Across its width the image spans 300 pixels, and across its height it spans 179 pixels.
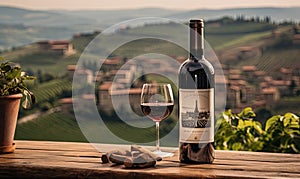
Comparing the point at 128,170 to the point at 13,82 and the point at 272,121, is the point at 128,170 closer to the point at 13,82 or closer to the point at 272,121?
the point at 13,82

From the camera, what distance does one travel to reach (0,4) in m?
5.69

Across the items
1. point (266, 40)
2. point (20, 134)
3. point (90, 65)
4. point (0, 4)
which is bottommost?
point (20, 134)

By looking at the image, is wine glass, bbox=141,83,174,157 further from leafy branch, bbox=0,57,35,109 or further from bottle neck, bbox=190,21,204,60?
leafy branch, bbox=0,57,35,109

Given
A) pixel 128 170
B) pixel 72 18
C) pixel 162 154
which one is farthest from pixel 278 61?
pixel 128 170

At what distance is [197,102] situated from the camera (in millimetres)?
1626

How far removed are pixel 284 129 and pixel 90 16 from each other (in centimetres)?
326

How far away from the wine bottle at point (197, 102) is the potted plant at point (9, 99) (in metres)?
0.67

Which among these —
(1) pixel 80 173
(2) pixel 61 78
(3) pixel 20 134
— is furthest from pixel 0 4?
(1) pixel 80 173

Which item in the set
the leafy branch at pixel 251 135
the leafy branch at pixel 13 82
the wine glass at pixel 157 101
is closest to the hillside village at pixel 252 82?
the leafy branch at pixel 251 135

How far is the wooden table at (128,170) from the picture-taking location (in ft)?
4.96

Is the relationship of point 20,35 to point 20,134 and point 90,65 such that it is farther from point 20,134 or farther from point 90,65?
point 90,65

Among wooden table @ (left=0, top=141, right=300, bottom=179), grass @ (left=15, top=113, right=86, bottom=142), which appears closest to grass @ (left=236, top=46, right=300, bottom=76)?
grass @ (left=15, top=113, right=86, bottom=142)

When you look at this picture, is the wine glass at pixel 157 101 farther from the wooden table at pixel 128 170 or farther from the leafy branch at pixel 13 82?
the leafy branch at pixel 13 82

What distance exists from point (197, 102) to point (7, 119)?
78cm
